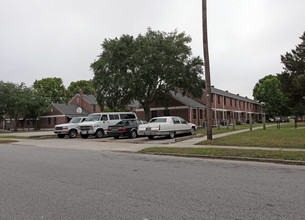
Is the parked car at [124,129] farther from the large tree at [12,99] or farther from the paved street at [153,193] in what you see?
the large tree at [12,99]

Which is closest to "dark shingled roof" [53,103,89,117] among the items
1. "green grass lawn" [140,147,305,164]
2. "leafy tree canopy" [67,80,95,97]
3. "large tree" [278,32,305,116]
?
"leafy tree canopy" [67,80,95,97]

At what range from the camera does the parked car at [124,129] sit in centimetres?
2056

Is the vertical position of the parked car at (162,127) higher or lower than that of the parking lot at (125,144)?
higher

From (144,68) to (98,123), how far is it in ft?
28.1

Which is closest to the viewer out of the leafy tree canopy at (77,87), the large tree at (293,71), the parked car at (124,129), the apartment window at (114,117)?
the parked car at (124,129)

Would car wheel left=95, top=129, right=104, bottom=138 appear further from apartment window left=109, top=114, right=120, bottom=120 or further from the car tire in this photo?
the car tire

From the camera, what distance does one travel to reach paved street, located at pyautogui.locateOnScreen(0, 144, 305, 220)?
13.6 feet

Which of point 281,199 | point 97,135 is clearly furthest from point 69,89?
point 281,199

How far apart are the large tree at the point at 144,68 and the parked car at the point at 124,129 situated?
22.8ft

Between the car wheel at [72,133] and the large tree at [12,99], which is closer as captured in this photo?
the car wheel at [72,133]

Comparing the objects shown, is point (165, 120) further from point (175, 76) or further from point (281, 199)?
point (281, 199)

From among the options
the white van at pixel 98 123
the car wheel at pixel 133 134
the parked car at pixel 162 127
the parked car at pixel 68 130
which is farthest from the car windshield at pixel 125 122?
the parked car at pixel 68 130

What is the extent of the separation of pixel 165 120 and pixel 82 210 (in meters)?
14.7

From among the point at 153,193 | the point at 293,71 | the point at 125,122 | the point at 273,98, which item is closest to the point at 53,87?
the point at 273,98
